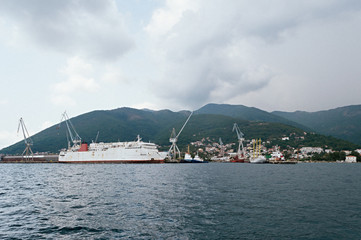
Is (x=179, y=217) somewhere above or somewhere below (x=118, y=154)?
below

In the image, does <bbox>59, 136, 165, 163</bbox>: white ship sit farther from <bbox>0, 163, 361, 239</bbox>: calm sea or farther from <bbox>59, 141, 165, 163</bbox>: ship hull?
<bbox>0, 163, 361, 239</bbox>: calm sea

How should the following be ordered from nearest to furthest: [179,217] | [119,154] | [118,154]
Result: [179,217] < [119,154] < [118,154]

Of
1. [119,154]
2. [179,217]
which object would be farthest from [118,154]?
[179,217]

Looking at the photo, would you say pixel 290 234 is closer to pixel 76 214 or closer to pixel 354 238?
pixel 354 238

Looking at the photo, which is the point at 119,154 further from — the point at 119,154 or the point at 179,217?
the point at 179,217

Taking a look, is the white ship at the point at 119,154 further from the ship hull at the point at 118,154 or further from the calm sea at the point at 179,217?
the calm sea at the point at 179,217

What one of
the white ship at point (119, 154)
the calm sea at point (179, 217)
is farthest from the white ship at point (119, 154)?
the calm sea at point (179, 217)

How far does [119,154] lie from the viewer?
138 m

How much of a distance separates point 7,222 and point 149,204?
11.1 meters

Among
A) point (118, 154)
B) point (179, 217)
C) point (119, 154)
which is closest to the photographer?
point (179, 217)

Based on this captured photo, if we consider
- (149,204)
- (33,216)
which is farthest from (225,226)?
(33,216)

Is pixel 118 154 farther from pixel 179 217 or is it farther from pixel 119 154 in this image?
pixel 179 217

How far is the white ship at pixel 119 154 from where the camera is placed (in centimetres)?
13700

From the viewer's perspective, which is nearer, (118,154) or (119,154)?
(119,154)
